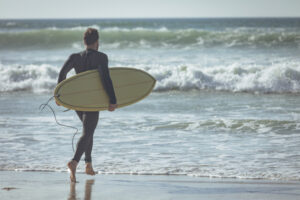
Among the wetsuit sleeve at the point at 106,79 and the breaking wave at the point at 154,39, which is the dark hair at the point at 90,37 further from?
the breaking wave at the point at 154,39

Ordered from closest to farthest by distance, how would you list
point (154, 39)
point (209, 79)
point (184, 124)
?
point (184, 124)
point (209, 79)
point (154, 39)

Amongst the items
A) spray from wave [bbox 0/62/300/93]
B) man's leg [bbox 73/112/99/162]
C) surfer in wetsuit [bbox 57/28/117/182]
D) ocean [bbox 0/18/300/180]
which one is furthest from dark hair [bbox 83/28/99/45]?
spray from wave [bbox 0/62/300/93]

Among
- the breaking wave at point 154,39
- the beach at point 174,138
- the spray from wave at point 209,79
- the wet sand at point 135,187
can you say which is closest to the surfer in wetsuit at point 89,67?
the wet sand at point 135,187

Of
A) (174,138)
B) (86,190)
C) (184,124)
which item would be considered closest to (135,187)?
(86,190)

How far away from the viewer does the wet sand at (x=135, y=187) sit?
4.01 metres

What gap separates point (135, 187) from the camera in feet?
14.2

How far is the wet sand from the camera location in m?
4.01

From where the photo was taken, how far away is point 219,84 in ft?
43.0

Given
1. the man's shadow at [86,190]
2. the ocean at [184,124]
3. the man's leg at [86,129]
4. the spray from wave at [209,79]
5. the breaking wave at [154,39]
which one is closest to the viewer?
the man's shadow at [86,190]

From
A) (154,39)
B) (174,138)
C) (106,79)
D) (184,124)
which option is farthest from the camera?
(154,39)

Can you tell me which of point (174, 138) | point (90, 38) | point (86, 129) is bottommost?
point (174, 138)

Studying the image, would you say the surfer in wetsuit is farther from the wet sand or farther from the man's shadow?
the wet sand

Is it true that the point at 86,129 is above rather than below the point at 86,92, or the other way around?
below

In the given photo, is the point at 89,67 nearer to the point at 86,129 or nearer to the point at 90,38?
the point at 90,38
